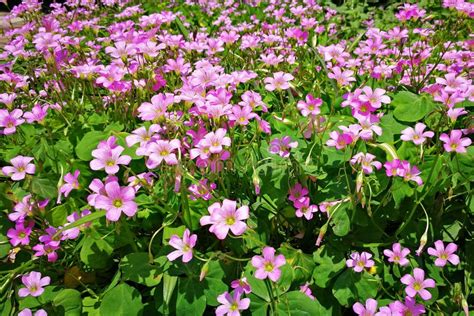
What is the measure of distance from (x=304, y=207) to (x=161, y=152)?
0.62 m

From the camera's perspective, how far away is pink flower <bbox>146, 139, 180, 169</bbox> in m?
1.46

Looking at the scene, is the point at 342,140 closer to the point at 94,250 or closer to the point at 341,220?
the point at 341,220

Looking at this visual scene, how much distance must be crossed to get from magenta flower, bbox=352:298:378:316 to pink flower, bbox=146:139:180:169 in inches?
32.0

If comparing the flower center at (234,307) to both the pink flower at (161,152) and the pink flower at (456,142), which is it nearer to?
Result: the pink flower at (161,152)

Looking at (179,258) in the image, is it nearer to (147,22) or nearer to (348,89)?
(348,89)

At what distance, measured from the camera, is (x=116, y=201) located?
1.35 meters

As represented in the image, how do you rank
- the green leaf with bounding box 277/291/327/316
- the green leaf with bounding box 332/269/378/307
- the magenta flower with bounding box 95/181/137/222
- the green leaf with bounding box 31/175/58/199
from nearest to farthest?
1. the magenta flower with bounding box 95/181/137/222
2. the green leaf with bounding box 277/291/327/316
3. the green leaf with bounding box 332/269/378/307
4. the green leaf with bounding box 31/175/58/199

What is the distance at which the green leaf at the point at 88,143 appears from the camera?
185 centimetres

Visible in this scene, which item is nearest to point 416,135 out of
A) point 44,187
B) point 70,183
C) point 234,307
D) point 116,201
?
point 234,307

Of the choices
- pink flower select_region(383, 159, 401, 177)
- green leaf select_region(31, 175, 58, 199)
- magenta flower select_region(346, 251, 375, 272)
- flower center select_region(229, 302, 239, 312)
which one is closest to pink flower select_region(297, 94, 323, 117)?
pink flower select_region(383, 159, 401, 177)

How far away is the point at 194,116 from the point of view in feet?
5.84

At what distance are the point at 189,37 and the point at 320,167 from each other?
1637mm

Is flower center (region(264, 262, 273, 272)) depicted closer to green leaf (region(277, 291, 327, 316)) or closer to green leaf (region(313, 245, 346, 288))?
green leaf (region(277, 291, 327, 316))

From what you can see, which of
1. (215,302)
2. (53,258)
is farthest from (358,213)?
(53,258)
